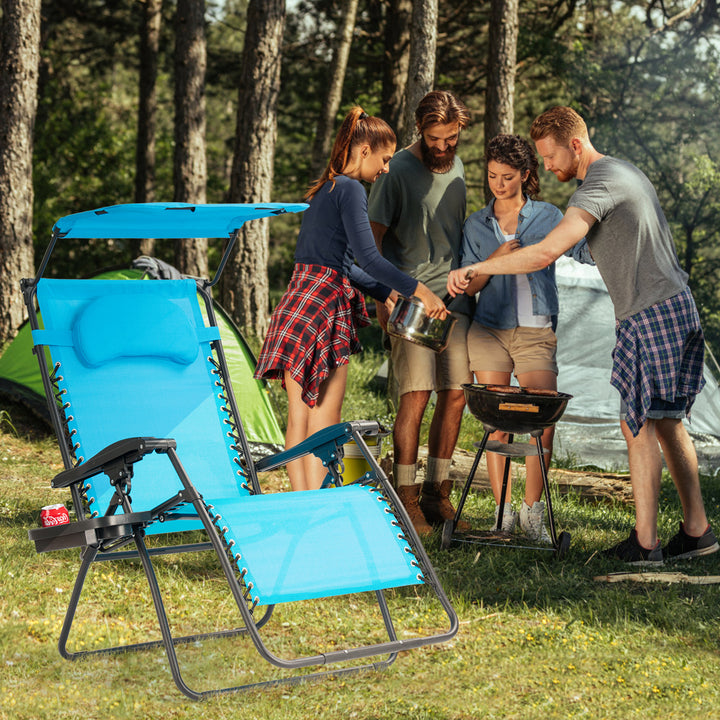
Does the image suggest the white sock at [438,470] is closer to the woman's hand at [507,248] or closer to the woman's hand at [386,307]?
the woman's hand at [386,307]

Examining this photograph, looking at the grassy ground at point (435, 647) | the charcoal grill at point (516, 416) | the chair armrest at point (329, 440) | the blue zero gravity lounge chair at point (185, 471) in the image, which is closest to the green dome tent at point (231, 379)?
the grassy ground at point (435, 647)

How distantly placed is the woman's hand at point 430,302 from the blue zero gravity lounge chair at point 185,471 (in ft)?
2.76

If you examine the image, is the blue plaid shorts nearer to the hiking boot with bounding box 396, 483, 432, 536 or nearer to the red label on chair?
the hiking boot with bounding box 396, 483, 432, 536

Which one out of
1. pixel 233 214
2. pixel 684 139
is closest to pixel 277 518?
pixel 233 214

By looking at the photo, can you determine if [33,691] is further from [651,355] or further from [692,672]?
[651,355]

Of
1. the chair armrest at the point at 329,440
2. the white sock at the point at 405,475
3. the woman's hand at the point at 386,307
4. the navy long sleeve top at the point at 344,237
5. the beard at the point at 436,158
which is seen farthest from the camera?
the white sock at the point at 405,475

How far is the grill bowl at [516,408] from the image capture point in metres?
4.11

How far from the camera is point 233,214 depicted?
139 inches

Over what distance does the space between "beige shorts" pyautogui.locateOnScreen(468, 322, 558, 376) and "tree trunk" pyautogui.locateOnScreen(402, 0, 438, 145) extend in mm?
3453

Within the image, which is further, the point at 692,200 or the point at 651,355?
the point at 692,200

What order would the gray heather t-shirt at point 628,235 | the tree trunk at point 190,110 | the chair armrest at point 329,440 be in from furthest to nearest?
the tree trunk at point 190,110, the gray heather t-shirt at point 628,235, the chair armrest at point 329,440

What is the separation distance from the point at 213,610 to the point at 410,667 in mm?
875

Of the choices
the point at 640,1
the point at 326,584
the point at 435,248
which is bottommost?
the point at 326,584

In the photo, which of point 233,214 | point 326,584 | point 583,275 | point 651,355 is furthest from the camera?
point 583,275
